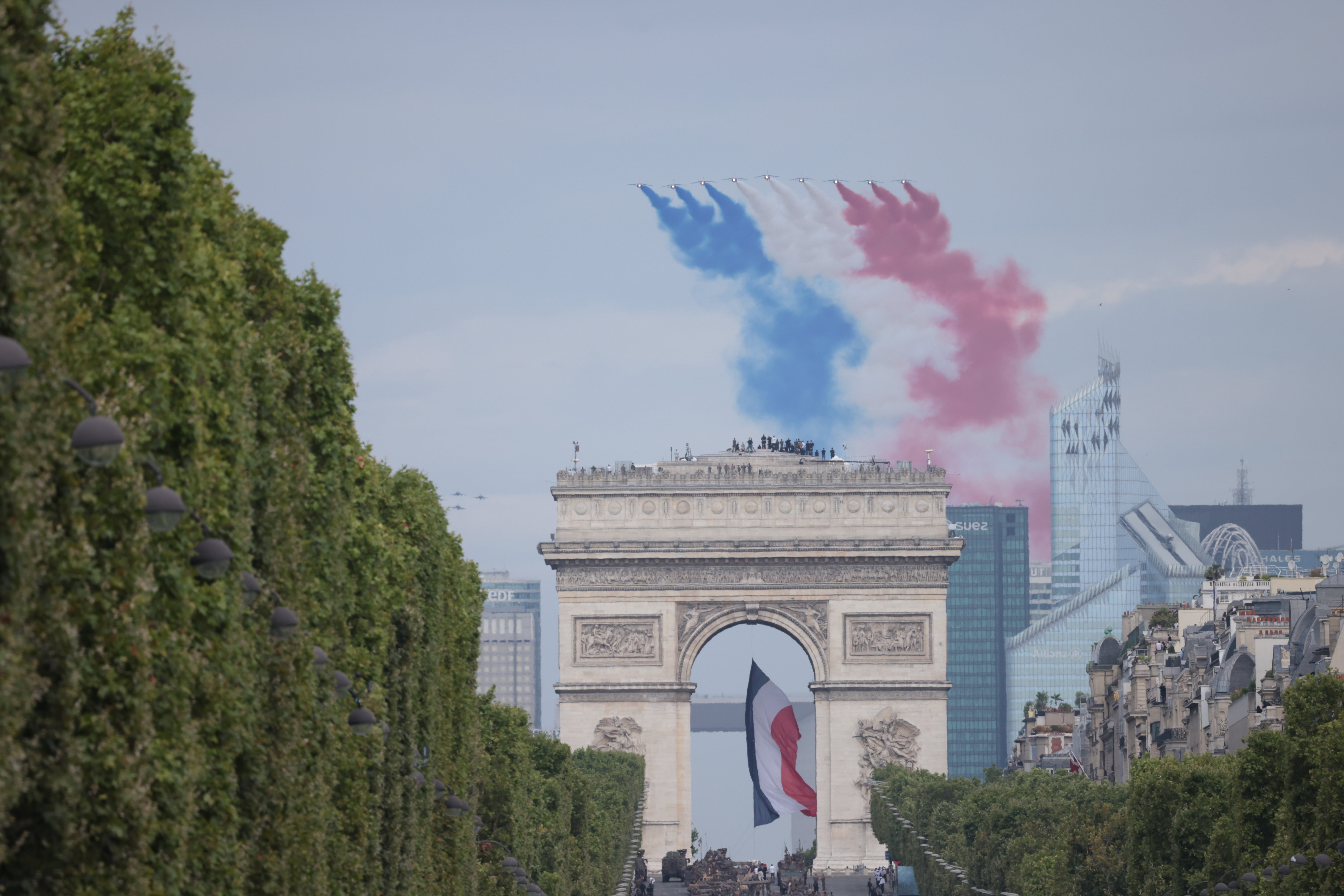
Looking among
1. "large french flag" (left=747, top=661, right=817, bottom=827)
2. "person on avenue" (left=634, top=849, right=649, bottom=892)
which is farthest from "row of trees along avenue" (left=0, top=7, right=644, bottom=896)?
"large french flag" (left=747, top=661, right=817, bottom=827)

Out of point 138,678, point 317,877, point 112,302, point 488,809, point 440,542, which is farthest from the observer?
point 488,809

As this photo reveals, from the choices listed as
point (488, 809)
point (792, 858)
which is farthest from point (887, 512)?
point (488, 809)

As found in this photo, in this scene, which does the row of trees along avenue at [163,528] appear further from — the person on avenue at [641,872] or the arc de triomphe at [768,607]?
the arc de triomphe at [768,607]

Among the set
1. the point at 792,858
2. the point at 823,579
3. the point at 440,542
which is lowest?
the point at 792,858

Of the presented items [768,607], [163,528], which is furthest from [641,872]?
[163,528]

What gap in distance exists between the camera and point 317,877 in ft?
68.3

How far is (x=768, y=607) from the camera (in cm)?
8681

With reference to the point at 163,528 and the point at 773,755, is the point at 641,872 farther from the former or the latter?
the point at 163,528

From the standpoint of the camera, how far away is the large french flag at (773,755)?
93.3 m

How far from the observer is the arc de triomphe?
283 feet

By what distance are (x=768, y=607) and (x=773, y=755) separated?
34.5 feet

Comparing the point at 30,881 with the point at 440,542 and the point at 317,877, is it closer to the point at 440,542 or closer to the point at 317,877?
the point at 317,877

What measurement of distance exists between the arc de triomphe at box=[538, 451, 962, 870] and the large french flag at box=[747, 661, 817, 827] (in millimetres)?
6678

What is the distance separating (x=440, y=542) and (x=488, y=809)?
10554mm
